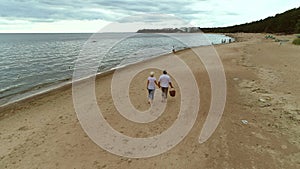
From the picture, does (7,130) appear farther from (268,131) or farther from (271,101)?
(271,101)

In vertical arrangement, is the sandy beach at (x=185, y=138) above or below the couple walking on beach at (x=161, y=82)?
below

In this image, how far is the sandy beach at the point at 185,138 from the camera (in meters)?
5.71

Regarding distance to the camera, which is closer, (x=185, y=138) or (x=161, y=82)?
(x=185, y=138)

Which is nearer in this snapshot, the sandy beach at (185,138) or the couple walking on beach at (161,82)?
the sandy beach at (185,138)

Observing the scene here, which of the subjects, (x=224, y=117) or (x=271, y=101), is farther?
(x=271, y=101)

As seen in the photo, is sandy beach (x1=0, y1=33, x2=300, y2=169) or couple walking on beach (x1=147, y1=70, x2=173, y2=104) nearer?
sandy beach (x1=0, y1=33, x2=300, y2=169)

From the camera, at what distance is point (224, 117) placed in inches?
320

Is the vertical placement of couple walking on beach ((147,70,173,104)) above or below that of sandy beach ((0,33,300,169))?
above

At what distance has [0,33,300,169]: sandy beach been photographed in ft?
18.7

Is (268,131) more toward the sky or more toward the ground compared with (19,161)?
more toward the sky

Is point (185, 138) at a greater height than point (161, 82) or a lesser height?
lesser

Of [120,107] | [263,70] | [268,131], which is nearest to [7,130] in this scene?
[120,107]

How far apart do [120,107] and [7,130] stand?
4960mm

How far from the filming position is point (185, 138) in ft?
22.4
